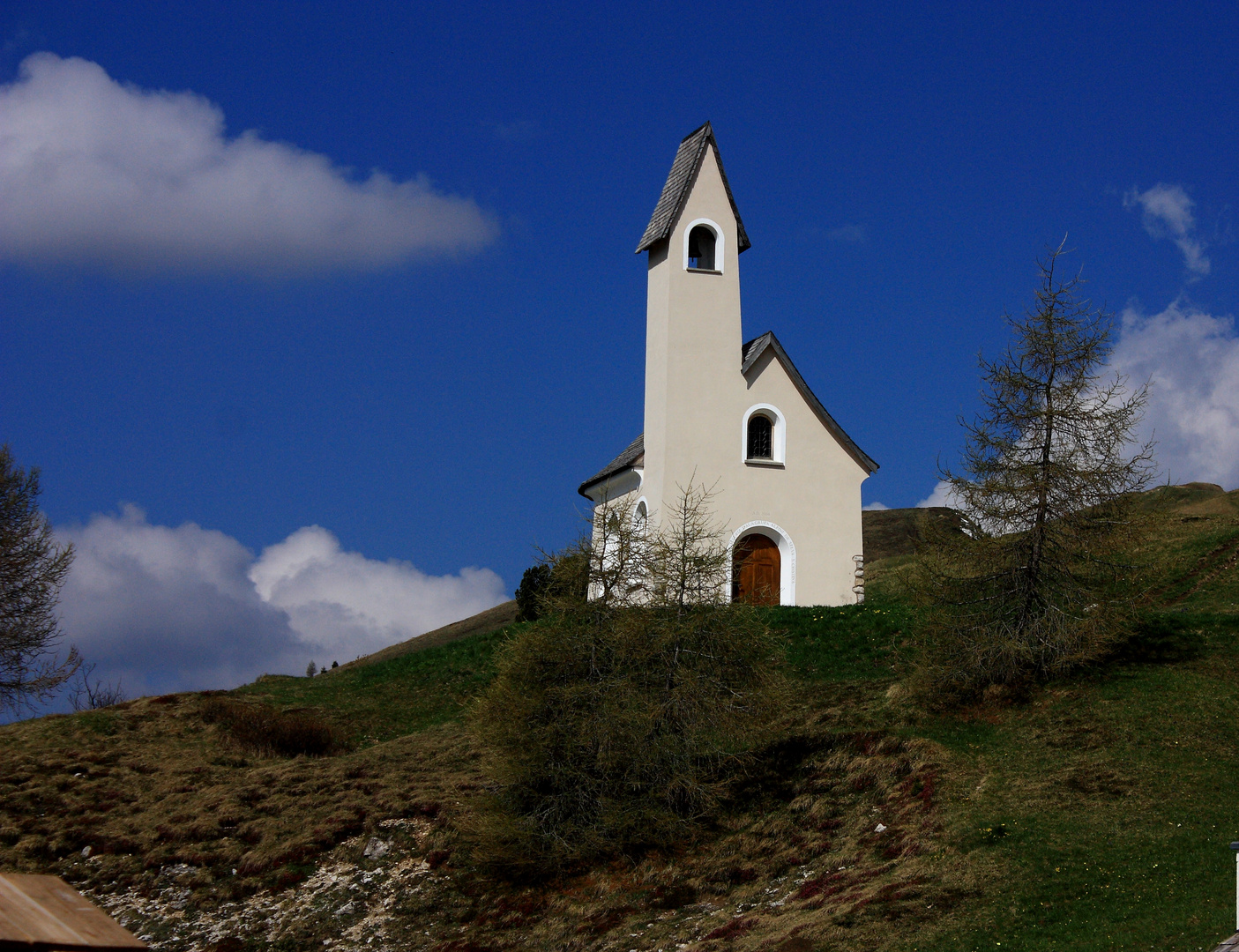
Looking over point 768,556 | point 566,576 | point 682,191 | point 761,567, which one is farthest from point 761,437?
point 566,576

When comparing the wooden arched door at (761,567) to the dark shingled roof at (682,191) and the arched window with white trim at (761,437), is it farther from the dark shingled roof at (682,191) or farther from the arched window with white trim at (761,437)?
the dark shingled roof at (682,191)

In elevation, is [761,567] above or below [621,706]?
above

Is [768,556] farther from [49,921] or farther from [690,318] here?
[49,921]

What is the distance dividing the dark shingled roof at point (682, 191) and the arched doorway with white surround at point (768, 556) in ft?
27.0

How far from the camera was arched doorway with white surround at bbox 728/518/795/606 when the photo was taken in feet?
98.6

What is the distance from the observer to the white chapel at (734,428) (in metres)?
29.8

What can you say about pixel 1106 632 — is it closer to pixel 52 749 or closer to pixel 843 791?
pixel 843 791

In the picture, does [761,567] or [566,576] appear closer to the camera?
[566,576]

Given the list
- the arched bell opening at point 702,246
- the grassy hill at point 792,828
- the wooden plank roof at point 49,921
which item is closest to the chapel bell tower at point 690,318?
the arched bell opening at point 702,246

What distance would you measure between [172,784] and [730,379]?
17.3 metres

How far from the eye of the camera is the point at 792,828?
57.3ft

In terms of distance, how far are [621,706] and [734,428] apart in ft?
46.2

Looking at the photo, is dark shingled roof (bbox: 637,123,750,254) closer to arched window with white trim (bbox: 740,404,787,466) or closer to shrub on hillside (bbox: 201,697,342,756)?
arched window with white trim (bbox: 740,404,787,466)

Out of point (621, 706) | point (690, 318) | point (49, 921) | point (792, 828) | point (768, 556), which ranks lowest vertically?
point (792, 828)
